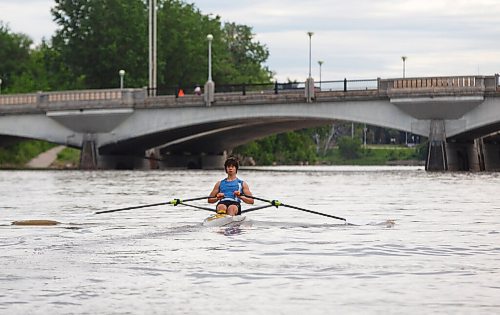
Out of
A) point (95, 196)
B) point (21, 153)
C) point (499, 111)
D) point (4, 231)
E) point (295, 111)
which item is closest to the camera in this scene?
point (4, 231)

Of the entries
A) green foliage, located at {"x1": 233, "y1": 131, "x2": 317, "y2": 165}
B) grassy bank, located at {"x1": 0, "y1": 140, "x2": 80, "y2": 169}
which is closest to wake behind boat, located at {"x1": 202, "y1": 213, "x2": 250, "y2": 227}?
grassy bank, located at {"x1": 0, "y1": 140, "x2": 80, "y2": 169}

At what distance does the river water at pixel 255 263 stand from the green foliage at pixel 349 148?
148 m

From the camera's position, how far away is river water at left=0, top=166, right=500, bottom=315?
1342cm

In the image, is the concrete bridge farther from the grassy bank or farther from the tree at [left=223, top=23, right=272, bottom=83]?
the tree at [left=223, top=23, right=272, bottom=83]

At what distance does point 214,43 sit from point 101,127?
109 feet

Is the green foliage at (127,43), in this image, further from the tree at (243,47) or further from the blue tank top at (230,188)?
the blue tank top at (230,188)

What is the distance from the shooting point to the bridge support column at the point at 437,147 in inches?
2805

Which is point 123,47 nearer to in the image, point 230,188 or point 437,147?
point 437,147

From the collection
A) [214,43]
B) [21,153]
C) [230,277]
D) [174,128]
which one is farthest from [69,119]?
[230,277]

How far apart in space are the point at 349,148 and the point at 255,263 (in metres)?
163

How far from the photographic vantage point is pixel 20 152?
99000mm

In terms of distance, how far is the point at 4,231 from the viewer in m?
23.1

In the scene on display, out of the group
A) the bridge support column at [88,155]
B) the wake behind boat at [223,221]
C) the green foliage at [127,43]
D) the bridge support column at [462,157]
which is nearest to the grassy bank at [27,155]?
the green foliage at [127,43]

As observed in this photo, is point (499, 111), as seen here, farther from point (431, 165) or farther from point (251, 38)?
point (251, 38)
